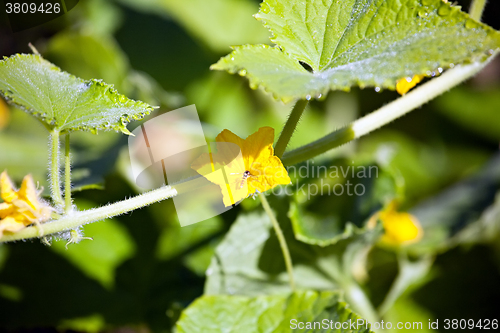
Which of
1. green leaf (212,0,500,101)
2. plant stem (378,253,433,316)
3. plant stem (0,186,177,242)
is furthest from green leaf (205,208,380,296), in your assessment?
green leaf (212,0,500,101)

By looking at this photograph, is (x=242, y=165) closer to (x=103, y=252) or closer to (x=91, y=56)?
(x=103, y=252)

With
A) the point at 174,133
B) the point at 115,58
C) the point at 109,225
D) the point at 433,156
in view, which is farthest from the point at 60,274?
the point at 433,156

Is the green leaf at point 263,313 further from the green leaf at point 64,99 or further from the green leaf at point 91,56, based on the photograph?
the green leaf at point 91,56

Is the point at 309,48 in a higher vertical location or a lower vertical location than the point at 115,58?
lower

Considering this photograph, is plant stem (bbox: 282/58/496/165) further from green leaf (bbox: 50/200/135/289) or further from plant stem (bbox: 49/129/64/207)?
green leaf (bbox: 50/200/135/289)

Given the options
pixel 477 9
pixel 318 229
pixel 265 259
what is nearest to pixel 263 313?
pixel 265 259

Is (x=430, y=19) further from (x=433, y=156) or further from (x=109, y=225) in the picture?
(x=433, y=156)

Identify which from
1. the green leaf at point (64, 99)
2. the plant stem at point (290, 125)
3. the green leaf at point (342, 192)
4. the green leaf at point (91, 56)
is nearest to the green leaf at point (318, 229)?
the green leaf at point (342, 192)
